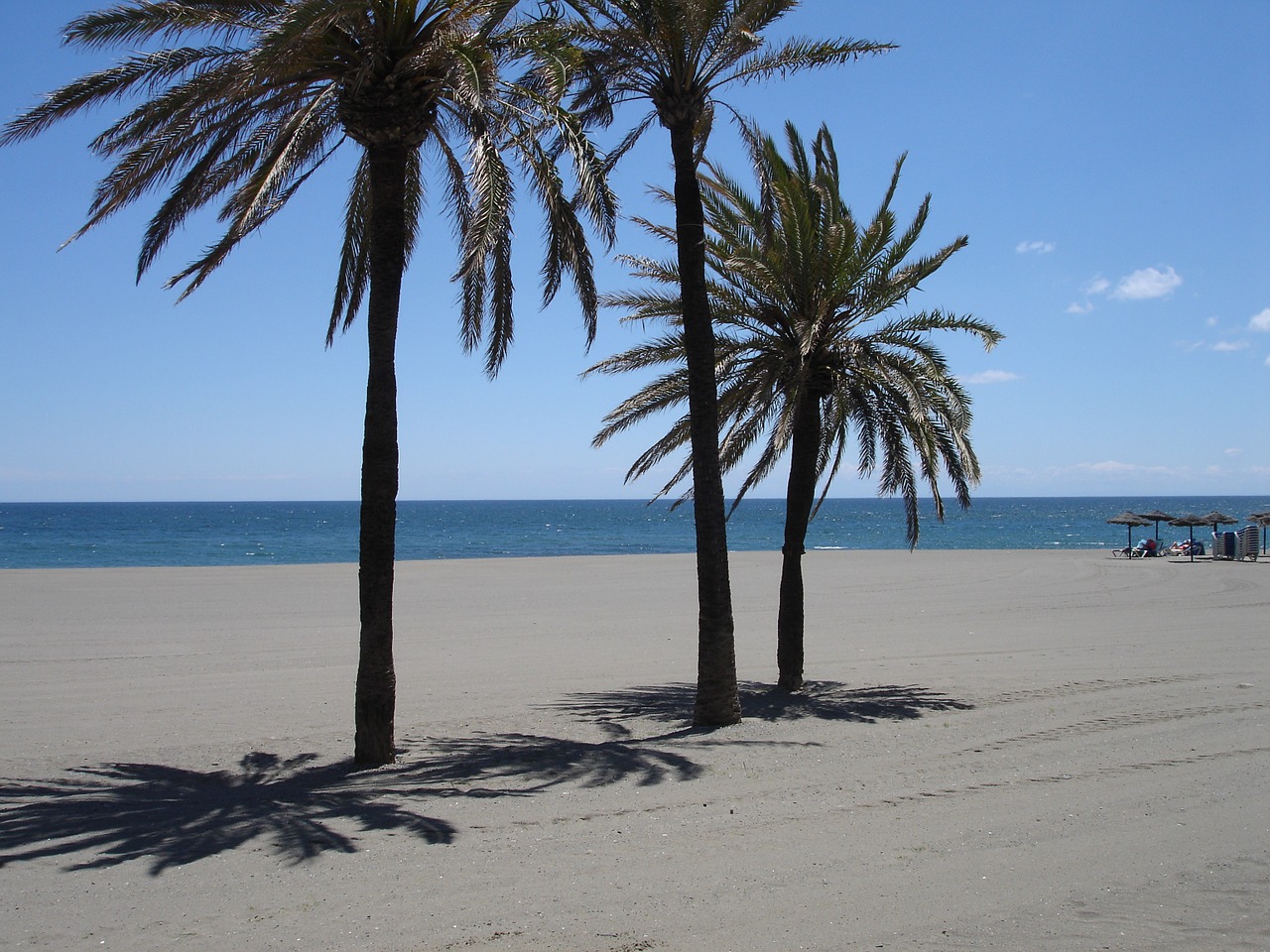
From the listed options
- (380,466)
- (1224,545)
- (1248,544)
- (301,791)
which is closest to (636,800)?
(301,791)

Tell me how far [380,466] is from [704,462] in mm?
3055

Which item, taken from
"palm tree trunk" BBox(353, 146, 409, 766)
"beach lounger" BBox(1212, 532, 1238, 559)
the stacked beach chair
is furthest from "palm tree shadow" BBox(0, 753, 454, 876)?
"beach lounger" BBox(1212, 532, 1238, 559)

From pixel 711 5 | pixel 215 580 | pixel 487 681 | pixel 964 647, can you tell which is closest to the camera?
pixel 711 5

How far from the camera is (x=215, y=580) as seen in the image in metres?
29.4

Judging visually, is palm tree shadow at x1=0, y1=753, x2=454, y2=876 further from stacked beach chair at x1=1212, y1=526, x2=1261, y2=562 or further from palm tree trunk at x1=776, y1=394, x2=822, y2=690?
stacked beach chair at x1=1212, y1=526, x2=1261, y2=562

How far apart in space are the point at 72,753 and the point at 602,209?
263 inches

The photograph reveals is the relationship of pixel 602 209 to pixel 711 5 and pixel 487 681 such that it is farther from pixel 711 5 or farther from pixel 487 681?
pixel 487 681

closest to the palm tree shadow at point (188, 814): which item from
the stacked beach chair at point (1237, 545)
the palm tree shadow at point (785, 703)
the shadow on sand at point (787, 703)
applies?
the palm tree shadow at point (785, 703)

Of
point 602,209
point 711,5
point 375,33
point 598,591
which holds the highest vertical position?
point 711,5

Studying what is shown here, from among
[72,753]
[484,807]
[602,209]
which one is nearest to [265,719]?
[72,753]

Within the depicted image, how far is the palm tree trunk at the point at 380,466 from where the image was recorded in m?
7.89

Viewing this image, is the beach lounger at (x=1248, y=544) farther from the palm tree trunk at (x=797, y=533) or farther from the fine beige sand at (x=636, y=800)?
the palm tree trunk at (x=797, y=533)

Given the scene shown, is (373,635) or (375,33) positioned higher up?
(375,33)

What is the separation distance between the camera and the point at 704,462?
927 centimetres
